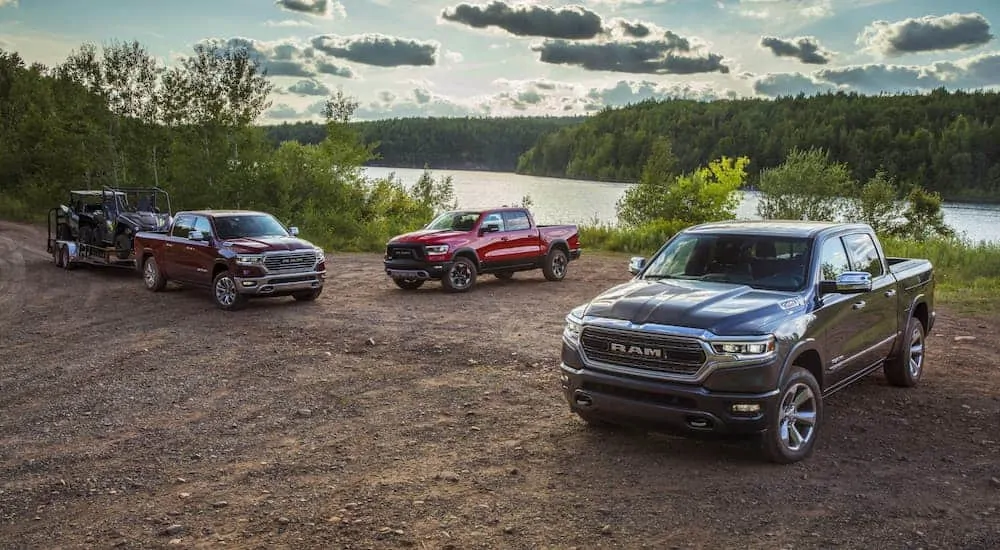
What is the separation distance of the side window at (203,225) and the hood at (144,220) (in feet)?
12.7

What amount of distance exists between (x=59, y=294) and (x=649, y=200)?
28.3m

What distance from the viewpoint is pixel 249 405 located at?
823cm

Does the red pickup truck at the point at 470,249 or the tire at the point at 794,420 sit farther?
the red pickup truck at the point at 470,249

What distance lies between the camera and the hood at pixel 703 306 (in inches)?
237

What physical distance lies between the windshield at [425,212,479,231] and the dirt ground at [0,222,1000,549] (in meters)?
6.00

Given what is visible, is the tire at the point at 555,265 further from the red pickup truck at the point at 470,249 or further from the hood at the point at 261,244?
the hood at the point at 261,244

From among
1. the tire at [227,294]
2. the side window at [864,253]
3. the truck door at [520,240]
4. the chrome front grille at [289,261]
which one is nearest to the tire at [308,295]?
the chrome front grille at [289,261]

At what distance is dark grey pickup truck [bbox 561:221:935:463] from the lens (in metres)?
5.91

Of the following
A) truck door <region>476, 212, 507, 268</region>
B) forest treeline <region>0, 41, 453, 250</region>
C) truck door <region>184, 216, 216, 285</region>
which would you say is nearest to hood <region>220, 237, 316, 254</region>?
truck door <region>184, 216, 216, 285</region>

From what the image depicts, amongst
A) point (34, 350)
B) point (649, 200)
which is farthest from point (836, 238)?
point (649, 200)

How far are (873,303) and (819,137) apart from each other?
91.7 metres

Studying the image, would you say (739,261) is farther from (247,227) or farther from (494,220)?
(247,227)

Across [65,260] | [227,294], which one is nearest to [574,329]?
[227,294]

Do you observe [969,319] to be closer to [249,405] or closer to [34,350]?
[249,405]
